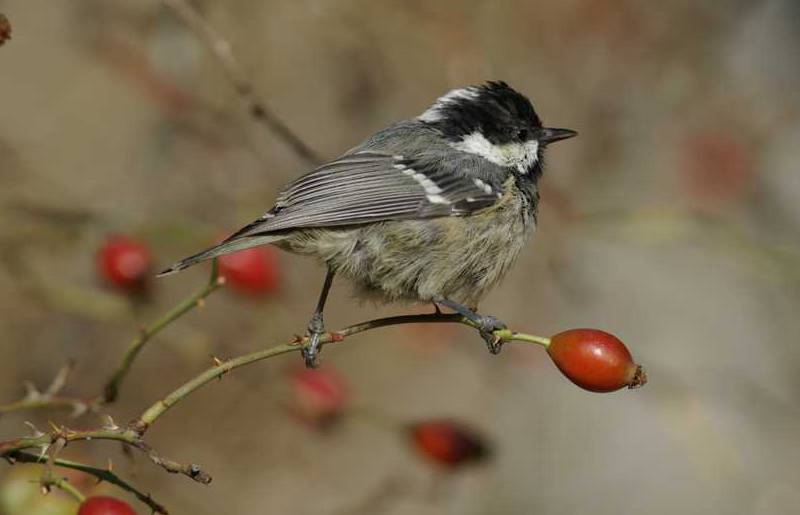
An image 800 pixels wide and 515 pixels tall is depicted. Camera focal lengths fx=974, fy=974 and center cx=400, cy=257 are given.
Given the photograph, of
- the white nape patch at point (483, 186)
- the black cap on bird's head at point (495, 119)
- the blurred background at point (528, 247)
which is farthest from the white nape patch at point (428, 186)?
the blurred background at point (528, 247)

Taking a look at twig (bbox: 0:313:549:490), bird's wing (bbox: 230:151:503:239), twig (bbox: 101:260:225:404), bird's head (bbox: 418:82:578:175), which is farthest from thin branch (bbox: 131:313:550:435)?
bird's head (bbox: 418:82:578:175)

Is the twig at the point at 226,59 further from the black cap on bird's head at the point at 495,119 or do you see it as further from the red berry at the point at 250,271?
the black cap on bird's head at the point at 495,119

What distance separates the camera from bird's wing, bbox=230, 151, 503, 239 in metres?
3.30

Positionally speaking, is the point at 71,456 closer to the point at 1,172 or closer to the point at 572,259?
the point at 1,172

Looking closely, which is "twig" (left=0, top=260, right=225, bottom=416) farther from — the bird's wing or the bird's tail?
the bird's wing

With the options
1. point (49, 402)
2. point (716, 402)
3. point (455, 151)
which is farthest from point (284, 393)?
point (716, 402)

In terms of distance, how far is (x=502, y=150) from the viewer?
3.77 m

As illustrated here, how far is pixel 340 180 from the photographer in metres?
3.49

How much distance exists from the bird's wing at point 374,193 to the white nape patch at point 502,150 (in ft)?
0.59

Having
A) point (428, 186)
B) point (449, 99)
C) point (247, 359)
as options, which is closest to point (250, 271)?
point (428, 186)

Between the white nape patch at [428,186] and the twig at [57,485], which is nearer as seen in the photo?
the twig at [57,485]

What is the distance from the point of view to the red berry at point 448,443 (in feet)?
11.7

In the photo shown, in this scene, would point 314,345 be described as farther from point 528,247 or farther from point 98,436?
point 528,247

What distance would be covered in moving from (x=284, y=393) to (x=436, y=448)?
2.15 feet
